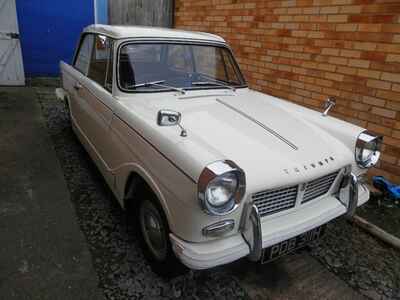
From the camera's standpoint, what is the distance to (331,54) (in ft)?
12.8

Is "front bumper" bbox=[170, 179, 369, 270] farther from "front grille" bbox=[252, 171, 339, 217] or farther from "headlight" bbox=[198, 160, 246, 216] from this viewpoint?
"headlight" bbox=[198, 160, 246, 216]

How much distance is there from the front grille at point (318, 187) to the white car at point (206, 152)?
0.01 m

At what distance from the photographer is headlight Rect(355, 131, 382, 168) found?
2422 millimetres

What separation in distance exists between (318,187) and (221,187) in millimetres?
920

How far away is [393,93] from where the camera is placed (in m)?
3.30

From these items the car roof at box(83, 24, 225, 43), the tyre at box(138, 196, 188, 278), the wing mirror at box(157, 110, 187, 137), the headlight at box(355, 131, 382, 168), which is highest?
the car roof at box(83, 24, 225, 43)

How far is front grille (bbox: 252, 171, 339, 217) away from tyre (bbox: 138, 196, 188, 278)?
0.62 meters

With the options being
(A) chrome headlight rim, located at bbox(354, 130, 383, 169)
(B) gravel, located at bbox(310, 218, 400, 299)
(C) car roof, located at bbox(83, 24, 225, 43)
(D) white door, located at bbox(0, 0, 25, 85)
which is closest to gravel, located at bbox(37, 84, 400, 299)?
(B) gravel, located at bbox(310, 218, 400, 299)

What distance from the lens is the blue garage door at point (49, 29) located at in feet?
25.0

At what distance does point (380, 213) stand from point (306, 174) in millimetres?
1720

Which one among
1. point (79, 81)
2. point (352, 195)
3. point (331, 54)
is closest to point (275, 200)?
point (352, 195)

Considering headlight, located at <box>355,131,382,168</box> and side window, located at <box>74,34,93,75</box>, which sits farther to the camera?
side window, located at <box>74,34,93,75</box>

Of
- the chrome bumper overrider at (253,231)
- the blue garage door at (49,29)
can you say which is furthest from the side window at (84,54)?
the blue garage door at (49,29)

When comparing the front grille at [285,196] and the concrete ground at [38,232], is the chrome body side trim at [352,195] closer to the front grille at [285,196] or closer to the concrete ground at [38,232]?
the front grille at [285,196]
